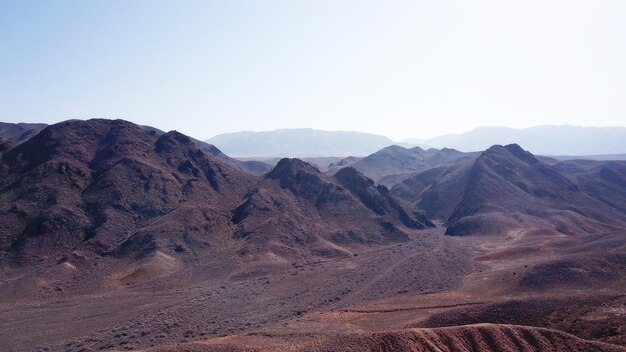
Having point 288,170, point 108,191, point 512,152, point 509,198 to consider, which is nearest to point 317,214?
point 288,170

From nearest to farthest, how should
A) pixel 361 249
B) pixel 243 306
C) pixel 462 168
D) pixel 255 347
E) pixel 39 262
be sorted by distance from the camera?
pixel 255 347
pixel 243 306
pixel 39 262
pixel 361 249
pixel 462 168

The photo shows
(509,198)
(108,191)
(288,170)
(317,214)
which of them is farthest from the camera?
(509,198)

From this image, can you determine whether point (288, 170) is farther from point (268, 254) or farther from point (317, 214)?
point (268, 254)

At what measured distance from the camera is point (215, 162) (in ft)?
255

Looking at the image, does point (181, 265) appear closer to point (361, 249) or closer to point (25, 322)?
point (25, 322)

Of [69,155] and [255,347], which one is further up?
[69,155]

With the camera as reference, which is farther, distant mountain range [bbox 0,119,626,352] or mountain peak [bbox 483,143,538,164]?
mountain peak [bbox 483,143,538,164]

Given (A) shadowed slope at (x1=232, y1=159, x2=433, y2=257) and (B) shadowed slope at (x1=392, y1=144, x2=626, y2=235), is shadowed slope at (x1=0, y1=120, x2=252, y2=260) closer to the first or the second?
(A) shadowed slope at (x1=232, y1=159, x2=433, y2=257)

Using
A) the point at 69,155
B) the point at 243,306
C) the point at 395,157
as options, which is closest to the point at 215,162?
the point at 69,155

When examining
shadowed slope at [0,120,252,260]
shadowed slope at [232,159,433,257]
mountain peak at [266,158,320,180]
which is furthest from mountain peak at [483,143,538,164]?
shadowed slope at [0,120,252,260]

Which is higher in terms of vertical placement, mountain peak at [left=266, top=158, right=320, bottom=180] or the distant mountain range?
mountain peak at [left=266, top=158, right=320, bottom=180]

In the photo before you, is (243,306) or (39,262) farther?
(39,262)

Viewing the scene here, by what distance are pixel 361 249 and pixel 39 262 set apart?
121ft

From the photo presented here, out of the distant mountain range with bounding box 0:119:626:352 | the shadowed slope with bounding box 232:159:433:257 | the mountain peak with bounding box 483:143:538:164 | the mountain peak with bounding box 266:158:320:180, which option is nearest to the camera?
the distant mountain range with bounding box 0:119:626:352
